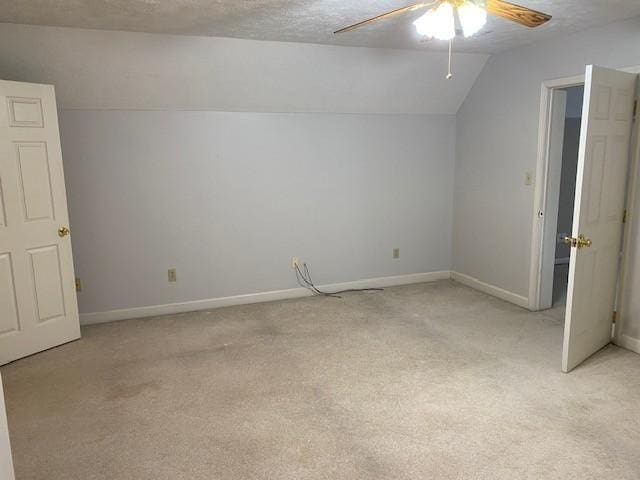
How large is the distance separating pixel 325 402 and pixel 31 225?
8.14 ft

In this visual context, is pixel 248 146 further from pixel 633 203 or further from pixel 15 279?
pixel 633 203

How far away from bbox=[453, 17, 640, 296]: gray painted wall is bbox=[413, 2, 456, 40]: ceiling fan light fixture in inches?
74.4

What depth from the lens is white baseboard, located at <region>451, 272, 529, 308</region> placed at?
4.39 metres

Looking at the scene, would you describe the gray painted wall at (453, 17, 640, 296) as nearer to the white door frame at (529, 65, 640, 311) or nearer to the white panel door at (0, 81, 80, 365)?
the white door frame at (529, 65, 640, 311)

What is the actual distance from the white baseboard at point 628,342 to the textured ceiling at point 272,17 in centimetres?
226

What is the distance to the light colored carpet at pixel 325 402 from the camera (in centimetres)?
224

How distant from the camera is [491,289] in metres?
4.75

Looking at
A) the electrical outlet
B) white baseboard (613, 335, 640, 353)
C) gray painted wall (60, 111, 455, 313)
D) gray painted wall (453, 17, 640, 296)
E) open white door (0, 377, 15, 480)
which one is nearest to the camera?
open white door (0, 377, 15, 480)

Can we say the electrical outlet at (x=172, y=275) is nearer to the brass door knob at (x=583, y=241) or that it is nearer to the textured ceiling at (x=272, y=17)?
the textured ceiling at (x=272, y=17)

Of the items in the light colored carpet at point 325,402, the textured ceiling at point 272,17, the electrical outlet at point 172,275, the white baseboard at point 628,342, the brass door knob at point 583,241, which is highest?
the textured ceiling at point 272,17

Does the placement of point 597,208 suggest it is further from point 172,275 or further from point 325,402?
point 172,275

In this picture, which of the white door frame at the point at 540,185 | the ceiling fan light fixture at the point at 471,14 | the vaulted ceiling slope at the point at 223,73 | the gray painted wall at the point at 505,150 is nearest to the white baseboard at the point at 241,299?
the gray painted wall at the point at 505,150

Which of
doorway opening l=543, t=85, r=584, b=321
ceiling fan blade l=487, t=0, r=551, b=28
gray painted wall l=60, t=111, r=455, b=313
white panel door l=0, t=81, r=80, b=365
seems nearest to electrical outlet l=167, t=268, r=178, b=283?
gray painted wall l=60, t=111, r=455, b=313

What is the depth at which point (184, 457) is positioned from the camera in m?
2.30
